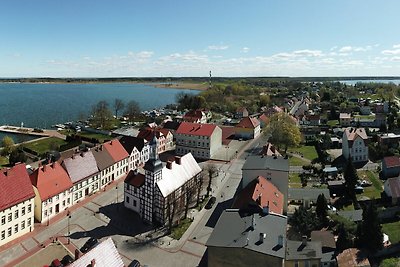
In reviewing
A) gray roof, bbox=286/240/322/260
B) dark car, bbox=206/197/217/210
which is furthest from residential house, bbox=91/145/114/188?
gray roof, bbox=286/240/322/260

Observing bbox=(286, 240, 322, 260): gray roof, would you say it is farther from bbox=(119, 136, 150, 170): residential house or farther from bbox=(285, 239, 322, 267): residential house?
bbox=(119, 136, 150, 170): residential house

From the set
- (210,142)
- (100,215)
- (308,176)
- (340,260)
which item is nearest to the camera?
(340,260)

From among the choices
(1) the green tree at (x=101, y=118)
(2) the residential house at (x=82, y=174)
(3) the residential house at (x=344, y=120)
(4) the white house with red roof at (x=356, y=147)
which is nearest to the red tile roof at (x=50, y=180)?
(2) the residential house at (x=82, y=174)

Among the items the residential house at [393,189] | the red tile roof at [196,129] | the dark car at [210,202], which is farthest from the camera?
the red tile roof at [196,129]

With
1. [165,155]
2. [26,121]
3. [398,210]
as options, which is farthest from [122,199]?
[26,121]

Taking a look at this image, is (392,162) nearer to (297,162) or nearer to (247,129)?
(297,162)

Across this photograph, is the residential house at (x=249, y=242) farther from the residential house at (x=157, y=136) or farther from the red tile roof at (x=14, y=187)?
the residential house at (x=157, y=136)

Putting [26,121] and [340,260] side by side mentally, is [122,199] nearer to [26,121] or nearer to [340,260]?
[340,260]
